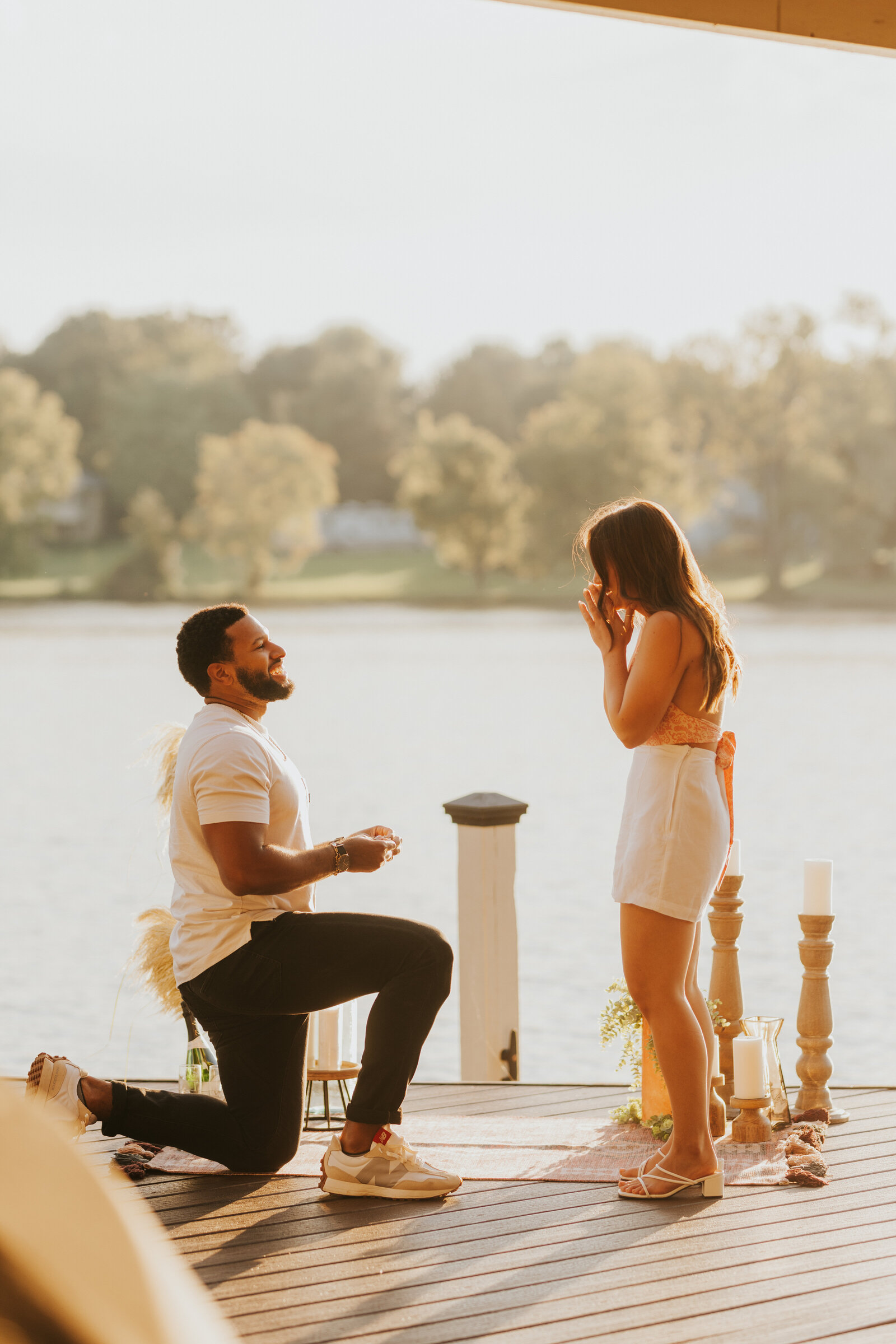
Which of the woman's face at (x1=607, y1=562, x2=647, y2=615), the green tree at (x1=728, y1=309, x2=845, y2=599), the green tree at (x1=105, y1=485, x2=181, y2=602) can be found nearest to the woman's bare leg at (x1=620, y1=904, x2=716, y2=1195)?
the woman's face at (x1=607, y1=562, x2=647, y2=615)

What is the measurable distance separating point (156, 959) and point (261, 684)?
89 centimetres

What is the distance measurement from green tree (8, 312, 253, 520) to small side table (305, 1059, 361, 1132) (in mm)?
23271

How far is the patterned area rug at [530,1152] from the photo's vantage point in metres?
→ 2.75

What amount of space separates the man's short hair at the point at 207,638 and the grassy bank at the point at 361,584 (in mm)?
22450

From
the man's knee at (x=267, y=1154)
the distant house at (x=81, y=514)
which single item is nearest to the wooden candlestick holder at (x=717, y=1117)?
the man's knee at (x=267, y=1154)

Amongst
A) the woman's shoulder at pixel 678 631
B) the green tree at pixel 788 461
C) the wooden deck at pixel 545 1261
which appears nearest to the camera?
the wooden deck at pixel 545 1261

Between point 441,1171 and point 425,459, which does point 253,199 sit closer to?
point 425,459

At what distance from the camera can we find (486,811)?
3.64 m

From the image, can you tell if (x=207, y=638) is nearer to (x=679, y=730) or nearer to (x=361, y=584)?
(x=679, y=730)

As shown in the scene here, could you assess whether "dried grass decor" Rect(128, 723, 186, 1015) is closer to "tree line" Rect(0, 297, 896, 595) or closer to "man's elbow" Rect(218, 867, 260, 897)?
"man's elbow" Rect(218, 867, 260, 897)

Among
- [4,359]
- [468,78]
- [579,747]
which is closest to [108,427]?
[4,359]

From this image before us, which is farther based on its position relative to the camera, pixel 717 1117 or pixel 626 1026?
pixel 626 1026

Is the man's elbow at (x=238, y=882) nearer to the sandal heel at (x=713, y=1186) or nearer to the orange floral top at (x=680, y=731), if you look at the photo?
the orange floral top at (x=680, y=731)

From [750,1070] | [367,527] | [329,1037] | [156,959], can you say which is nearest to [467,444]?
Result: [367,527]
